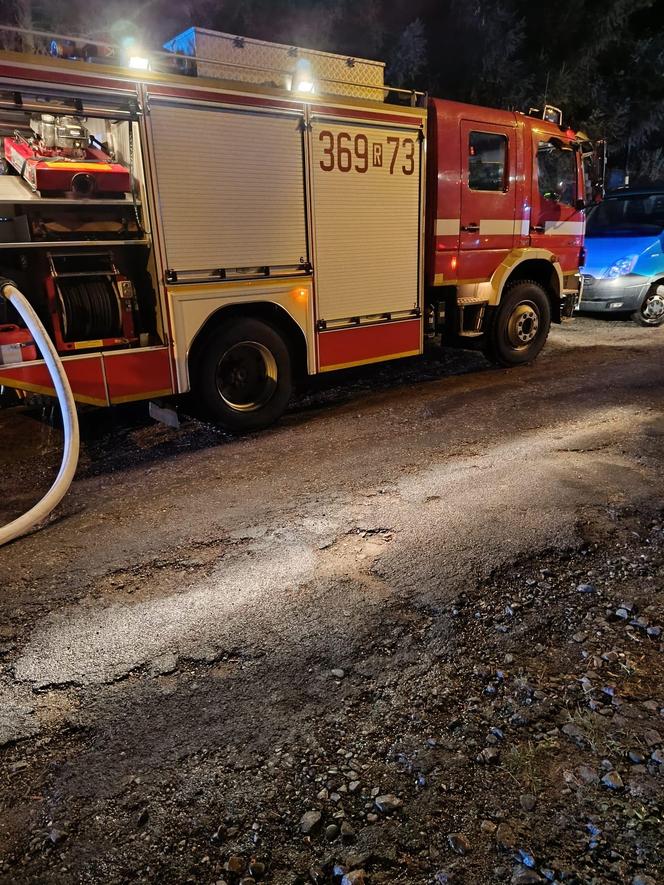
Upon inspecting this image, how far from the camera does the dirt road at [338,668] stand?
211cm

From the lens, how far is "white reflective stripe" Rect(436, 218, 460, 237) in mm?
7348

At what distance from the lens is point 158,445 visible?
5.91 m

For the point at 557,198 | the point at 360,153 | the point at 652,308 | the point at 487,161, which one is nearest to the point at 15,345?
the point at 360,153

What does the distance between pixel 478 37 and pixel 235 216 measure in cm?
1476

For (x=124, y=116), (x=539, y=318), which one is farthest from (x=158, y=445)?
(x=539, y=318)

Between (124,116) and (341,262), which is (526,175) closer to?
(341,262)

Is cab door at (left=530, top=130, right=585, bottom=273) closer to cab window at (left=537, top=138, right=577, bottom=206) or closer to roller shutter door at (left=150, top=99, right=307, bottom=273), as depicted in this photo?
cab window at (left=537, top=138, right=577, bottom=206)

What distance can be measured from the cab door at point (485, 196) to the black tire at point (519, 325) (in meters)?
0.57

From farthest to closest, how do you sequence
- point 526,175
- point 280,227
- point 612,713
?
point 526,175, point 280,227, point 612,713

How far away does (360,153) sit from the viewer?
6.48 meters

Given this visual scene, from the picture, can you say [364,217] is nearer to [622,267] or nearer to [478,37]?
[622,267]

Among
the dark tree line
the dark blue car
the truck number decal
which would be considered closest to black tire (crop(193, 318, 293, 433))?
the truck number decal

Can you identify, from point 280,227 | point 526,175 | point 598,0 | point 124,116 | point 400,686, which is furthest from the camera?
point 598,0

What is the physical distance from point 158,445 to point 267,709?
363 centimetres
